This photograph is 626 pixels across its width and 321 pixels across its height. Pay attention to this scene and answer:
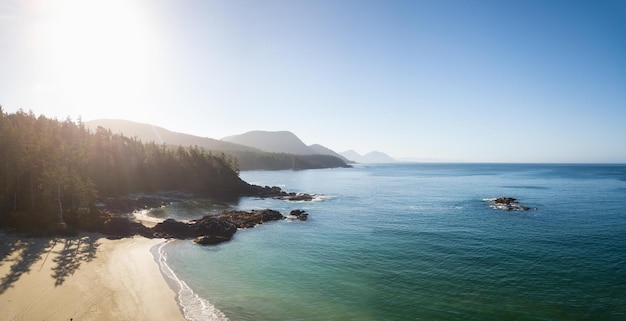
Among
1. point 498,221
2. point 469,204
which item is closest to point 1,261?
point 498,221

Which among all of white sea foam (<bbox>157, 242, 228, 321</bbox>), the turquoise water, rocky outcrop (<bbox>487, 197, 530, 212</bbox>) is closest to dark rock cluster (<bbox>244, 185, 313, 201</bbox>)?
the turquoise water

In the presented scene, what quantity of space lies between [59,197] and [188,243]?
23.8m

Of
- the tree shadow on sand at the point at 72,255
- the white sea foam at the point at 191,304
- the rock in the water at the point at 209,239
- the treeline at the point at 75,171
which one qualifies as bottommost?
the white sea foam at the point at 191,304

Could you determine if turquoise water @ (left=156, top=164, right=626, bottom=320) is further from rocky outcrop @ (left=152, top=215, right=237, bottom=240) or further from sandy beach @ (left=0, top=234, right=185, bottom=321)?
sandy beach @ (left=0, top=234, right=185, bottom=321)

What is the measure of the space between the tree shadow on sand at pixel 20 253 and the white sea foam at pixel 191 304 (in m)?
13.2

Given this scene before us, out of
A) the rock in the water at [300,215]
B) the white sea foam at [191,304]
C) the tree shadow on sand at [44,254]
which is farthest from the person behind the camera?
the rock in the water at [300,215]

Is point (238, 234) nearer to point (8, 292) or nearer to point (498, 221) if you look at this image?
point (8, 292)

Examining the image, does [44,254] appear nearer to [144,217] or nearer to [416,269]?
[144,217]

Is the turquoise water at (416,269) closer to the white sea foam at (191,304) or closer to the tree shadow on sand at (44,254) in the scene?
the white sea foam at (191,304)

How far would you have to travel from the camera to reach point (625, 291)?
31.3 meters

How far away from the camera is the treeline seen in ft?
179

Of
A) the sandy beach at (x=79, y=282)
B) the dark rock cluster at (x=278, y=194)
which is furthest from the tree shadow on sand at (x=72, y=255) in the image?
A: the dark rock cluster at (x=278, y=194)

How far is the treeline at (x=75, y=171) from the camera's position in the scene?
54.7 metres

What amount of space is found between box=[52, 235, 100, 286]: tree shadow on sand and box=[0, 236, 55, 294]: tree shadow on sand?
2000 mm
